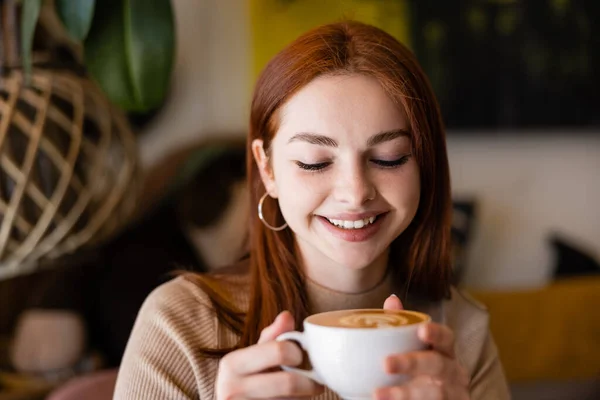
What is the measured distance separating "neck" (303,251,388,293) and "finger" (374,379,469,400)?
0.92 ft

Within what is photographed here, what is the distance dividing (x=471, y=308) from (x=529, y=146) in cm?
114

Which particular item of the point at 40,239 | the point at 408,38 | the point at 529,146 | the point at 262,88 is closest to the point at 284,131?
the point at 262,88

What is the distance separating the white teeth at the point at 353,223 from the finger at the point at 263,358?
0.21 m

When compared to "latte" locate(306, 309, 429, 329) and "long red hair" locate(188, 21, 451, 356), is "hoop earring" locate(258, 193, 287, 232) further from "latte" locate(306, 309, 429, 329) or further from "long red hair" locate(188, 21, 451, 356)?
"latte" locate(306, 309, 429, 329)

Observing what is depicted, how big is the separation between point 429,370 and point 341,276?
1.03ft

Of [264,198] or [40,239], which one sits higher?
[264,198]

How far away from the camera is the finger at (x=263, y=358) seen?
0.72 metres

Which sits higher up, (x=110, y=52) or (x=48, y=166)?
(x=110, y=52)

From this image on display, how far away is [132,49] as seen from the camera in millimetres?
1273

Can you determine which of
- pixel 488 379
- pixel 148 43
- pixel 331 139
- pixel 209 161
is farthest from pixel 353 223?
pixel 209 161

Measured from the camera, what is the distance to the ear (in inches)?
38.4

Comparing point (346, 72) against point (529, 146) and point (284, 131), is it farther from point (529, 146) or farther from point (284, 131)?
point (529, 146)

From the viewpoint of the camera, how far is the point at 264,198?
3.38ft

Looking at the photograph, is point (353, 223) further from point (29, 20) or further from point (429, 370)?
point (29, 20)
